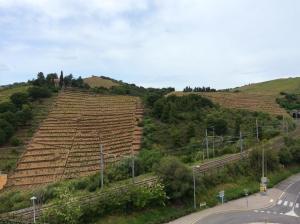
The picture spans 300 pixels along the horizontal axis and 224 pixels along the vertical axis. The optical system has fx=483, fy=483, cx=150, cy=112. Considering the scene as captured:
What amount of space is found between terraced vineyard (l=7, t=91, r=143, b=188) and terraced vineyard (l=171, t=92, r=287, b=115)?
67.9ft

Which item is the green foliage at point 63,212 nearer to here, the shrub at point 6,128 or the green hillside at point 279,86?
the shrub at point 6,128

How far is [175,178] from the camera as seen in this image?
53.0 m

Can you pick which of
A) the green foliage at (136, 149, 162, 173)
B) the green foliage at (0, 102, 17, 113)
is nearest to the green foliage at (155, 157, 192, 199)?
the green foliage at (136, 149, 162, 173)

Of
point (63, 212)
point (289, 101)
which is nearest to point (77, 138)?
point (63, 212)

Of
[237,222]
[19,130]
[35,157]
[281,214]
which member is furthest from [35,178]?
[281,214]

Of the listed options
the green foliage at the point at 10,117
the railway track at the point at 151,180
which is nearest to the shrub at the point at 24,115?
the green foliage at the point at 10,117

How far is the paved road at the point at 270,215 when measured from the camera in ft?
161

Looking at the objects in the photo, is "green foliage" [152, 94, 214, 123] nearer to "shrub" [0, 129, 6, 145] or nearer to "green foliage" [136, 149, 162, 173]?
"green foliage" [136, 149, 162, 173]

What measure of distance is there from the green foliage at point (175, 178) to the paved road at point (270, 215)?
14.1ft

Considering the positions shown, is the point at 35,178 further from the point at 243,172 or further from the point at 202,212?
the point at 243,172

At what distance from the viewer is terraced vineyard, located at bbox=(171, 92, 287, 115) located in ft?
339

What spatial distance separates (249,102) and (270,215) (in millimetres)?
60772

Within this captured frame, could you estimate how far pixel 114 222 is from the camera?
46844 millimetres

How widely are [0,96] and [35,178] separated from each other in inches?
1389
